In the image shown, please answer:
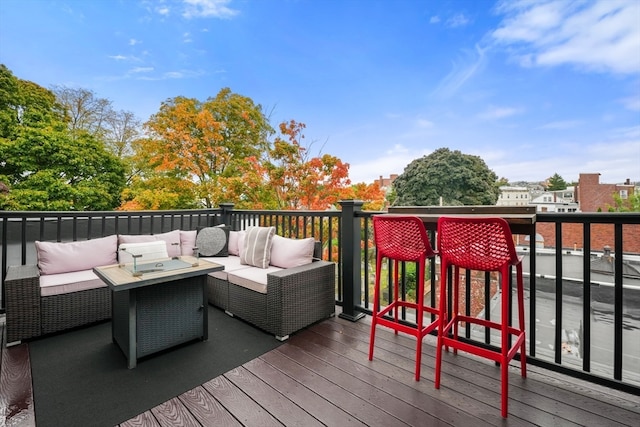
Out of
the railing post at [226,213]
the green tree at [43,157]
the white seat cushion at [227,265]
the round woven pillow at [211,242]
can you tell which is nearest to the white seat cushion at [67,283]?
the white seat cushion at [227,265]

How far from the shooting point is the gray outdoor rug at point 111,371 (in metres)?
1.62

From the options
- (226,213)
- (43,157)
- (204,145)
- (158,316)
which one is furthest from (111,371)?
Result: (43,157)

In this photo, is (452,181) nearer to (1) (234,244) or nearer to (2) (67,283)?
(1) (234,244)

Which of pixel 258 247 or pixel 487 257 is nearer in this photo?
pixel 487 257

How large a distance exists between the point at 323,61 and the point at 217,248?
793cm

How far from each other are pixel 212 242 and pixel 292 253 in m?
1.41

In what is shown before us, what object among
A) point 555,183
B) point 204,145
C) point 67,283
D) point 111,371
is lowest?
point 111,371

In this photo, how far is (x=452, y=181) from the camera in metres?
13.6

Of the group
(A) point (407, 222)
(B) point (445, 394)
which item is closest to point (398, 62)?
(A) point (407, 222)

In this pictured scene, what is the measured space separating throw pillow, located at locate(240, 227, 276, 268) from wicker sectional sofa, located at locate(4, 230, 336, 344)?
0.16m

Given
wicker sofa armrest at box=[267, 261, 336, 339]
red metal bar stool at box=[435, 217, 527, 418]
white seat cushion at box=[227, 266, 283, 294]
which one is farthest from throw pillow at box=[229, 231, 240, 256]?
red metal bar stool at box=[435, 217, 527, 418]

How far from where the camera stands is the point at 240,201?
28.8 ft

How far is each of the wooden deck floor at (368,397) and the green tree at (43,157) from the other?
965cm

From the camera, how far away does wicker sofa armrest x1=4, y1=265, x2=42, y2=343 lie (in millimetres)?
Result: 2344
